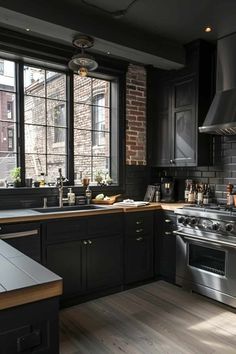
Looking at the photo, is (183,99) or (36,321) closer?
(36,321)

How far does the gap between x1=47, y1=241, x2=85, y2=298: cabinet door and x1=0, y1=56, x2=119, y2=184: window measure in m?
1.02

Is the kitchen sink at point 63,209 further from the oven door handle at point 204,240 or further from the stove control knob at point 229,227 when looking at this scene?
the stove control knob at point 229,227

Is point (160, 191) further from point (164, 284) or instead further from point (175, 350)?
point (175, 350)

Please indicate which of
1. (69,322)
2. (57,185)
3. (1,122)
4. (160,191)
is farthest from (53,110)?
(69,322)

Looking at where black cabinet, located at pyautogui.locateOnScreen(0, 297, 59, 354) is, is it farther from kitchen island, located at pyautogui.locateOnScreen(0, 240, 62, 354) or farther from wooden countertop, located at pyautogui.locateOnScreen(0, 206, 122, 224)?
wooden countertop, located at pyautogui.locateOnScreen(0, 206, 122, 224)

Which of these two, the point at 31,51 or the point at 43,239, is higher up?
the point at 31,51

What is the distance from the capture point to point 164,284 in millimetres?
3496

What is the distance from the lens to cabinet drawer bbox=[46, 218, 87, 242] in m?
2.76

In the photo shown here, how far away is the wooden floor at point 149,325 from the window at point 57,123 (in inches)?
61.7

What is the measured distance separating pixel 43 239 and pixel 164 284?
1.63 metres

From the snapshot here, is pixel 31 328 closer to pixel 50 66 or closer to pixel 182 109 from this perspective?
pixel 50 66

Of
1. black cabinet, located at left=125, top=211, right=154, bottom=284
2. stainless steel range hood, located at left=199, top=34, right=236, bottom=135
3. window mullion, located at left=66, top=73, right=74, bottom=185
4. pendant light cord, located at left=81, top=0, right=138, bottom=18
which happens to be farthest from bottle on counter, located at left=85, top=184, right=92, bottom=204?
pendant light cord, located at left=81, top=0, right=138, bottom=18

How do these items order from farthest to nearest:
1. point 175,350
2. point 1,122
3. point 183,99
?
point 183,99
point 1,122
point 175,350

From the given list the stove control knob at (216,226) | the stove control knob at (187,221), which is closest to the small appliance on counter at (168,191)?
the stove control knob at (187,221)
